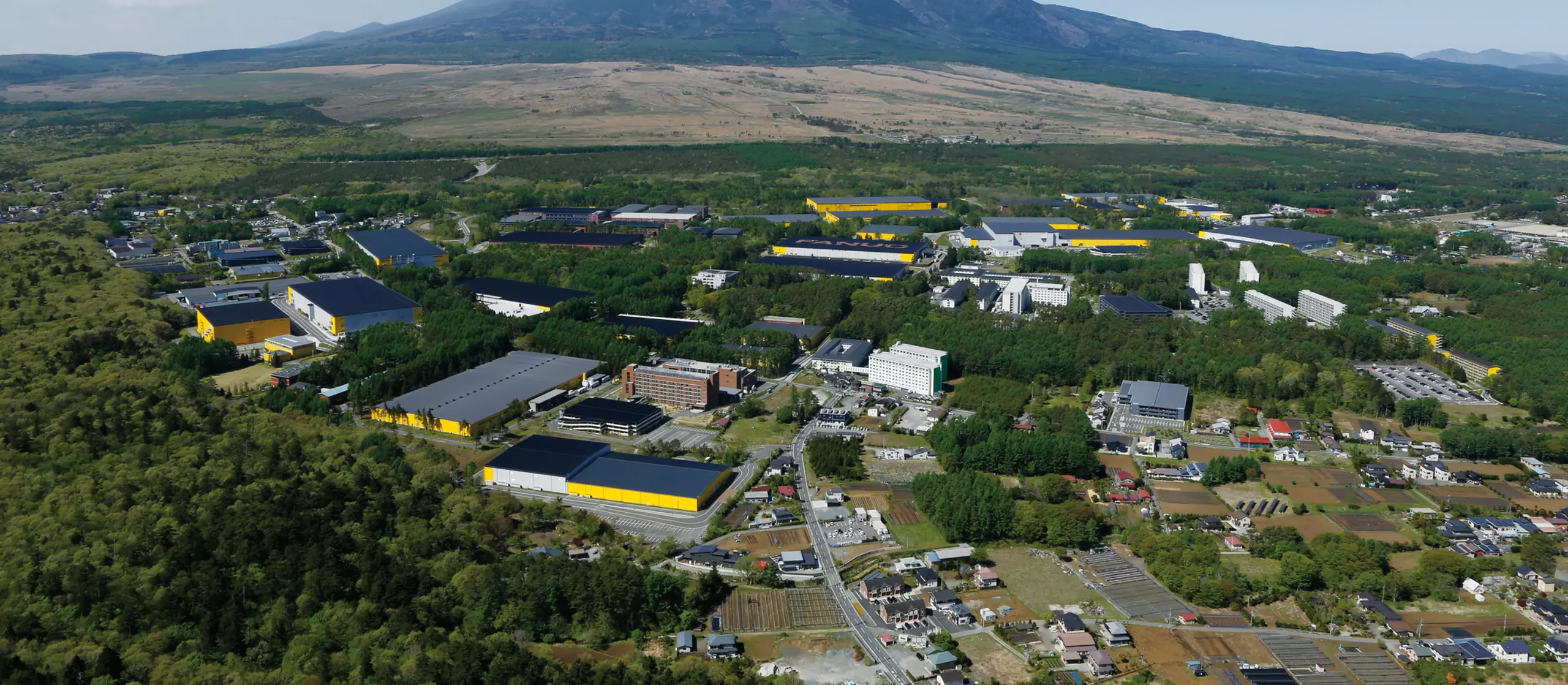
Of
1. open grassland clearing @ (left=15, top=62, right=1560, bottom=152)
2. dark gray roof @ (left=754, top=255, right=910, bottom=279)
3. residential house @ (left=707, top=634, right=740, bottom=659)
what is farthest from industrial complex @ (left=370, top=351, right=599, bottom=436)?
open grassland clearing @ (left=15, top=62, right=1560, bottom=152)

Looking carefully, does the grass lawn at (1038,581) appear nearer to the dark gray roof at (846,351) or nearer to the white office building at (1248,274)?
the dark gray roof at (846,351)

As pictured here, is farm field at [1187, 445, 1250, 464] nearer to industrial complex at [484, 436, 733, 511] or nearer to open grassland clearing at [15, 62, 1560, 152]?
industrial complex at [484, 436, 733, 511]

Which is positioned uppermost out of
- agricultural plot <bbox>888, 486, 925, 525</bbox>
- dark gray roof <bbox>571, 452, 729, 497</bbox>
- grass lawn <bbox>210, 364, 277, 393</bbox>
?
dark gray roof <bbox>571, 452, 729, 497</bbox>

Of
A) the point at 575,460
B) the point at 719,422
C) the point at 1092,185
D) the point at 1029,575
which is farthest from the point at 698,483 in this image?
the point at 1092,185

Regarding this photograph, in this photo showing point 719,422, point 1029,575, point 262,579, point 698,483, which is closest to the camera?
point 262,579

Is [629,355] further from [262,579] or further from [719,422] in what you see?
[262,579]

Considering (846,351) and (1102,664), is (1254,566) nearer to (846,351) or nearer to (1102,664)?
(1102,664)
